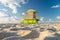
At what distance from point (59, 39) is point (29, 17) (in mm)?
4656

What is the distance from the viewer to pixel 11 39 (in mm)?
1437

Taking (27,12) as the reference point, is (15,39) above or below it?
below

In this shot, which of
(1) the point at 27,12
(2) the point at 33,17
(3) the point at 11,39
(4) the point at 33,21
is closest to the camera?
(3) the point at 11,39

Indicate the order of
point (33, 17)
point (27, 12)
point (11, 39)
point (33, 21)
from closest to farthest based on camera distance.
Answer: point (11, 39) < point (27, 12) < point (33, 17) < point (33, 21)

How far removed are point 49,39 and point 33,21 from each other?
506 centimetres

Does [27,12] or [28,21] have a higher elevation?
[27,12]

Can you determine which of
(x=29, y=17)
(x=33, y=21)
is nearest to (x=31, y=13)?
(x=29, y=17)

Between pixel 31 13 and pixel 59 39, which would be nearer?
pixel 59 39

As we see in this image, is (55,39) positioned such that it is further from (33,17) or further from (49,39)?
(33,17)

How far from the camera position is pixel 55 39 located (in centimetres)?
150

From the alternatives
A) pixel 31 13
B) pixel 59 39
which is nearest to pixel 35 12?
pixel 31 13

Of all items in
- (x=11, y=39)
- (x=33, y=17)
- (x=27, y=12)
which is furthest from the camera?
(x=33, y=17)

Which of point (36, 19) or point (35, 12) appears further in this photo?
point (36, 19)

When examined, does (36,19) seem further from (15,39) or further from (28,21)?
(15,39)
